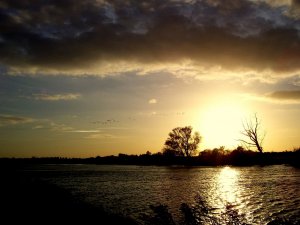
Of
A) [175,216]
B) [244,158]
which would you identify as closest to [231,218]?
[175,216]

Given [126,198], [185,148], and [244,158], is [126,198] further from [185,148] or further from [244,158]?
[185,148]

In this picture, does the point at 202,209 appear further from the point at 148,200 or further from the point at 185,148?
the point at 185,148

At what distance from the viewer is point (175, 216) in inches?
1030

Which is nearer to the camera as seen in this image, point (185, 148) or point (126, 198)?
point (126, 198)

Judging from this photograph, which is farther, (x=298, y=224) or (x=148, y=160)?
(x=148, y=160)

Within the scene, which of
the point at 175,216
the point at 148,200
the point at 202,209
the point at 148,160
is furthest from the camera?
the point at 148,160

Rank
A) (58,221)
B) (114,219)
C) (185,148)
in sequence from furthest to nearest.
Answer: (185,148) → (114,219) → (58,221)

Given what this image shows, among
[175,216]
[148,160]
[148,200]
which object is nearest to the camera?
[175,216]

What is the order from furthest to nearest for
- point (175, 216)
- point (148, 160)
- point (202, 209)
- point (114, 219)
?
point (148, 160)
point (202, 209)
point (175, 216)
point (114, 219)

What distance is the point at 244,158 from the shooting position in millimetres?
108562

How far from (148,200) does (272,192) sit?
1395cm

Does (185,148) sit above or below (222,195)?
above

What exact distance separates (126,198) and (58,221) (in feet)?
58.0

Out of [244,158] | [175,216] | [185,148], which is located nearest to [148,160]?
[185,148]
